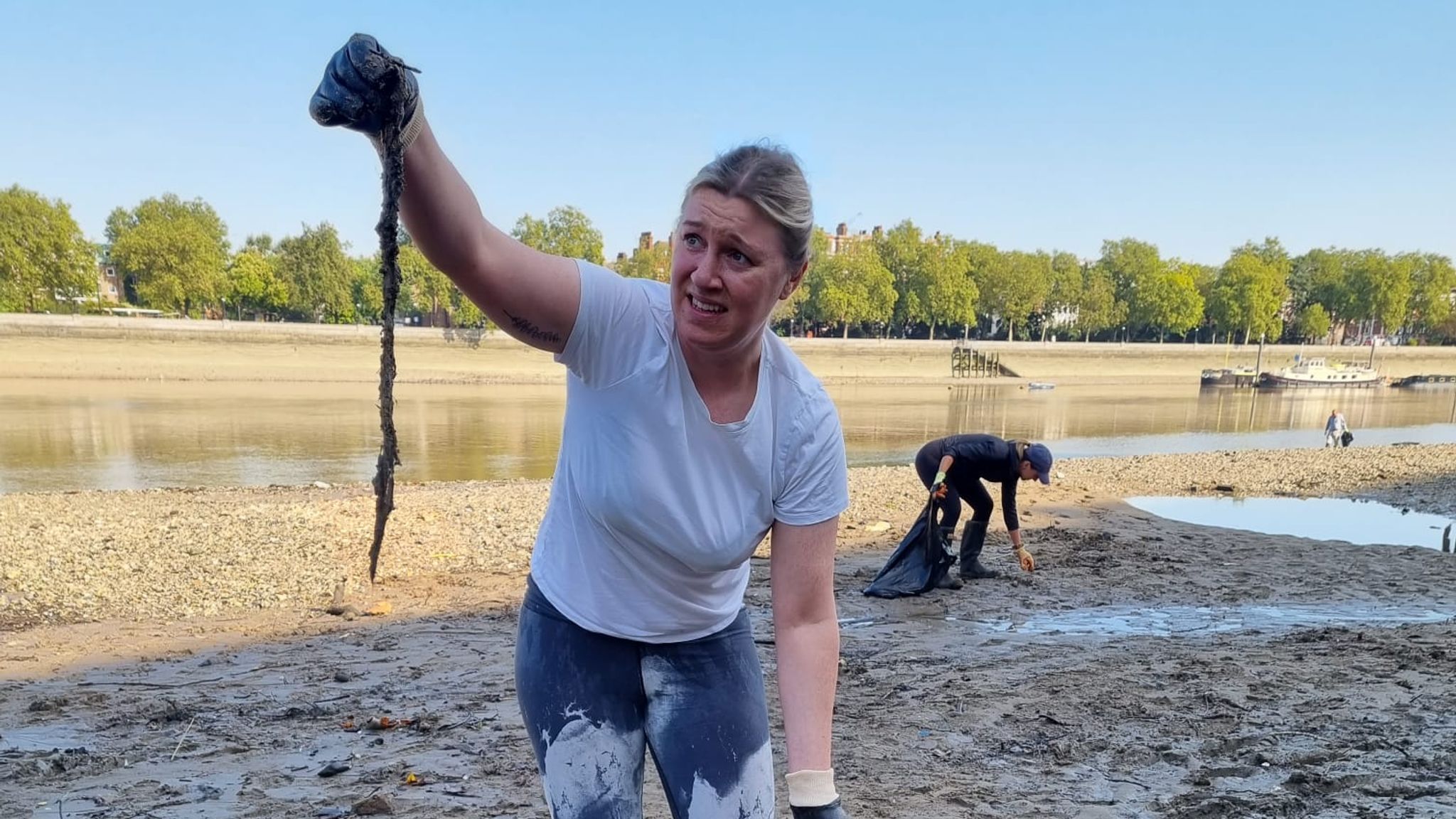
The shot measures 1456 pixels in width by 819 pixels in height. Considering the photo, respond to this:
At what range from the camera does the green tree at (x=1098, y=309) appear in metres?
78.6

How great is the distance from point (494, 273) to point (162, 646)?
19.8ft

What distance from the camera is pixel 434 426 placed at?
26.0 meters

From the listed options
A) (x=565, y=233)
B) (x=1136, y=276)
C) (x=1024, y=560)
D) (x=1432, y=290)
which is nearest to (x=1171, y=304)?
(x=1136, y=276)

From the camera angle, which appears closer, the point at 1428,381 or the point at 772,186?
the point at 772,186

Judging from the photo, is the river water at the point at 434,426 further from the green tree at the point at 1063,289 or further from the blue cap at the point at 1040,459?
the green tree at the point at 1063,289

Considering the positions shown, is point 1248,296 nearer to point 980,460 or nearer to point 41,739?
point 980,460

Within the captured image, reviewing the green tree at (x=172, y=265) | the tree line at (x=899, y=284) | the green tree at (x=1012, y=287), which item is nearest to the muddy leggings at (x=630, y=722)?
the tree line at (x=899, y=284)

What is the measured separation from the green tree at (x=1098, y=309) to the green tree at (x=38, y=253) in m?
77.0

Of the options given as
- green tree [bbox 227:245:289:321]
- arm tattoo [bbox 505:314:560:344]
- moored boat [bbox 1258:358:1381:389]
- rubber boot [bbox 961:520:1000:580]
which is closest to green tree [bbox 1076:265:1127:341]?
moored boat [bbox 1258:358:1381:389]

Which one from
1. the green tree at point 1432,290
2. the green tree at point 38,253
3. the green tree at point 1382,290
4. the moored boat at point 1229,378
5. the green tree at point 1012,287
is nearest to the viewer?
the green tree at point 38,253

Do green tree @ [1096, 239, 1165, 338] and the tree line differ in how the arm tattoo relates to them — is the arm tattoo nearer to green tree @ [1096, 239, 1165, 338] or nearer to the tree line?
the tree line

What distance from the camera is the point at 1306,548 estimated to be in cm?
1006

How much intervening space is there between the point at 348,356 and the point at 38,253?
939 inches

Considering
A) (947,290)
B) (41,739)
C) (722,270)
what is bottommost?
(41,739)
